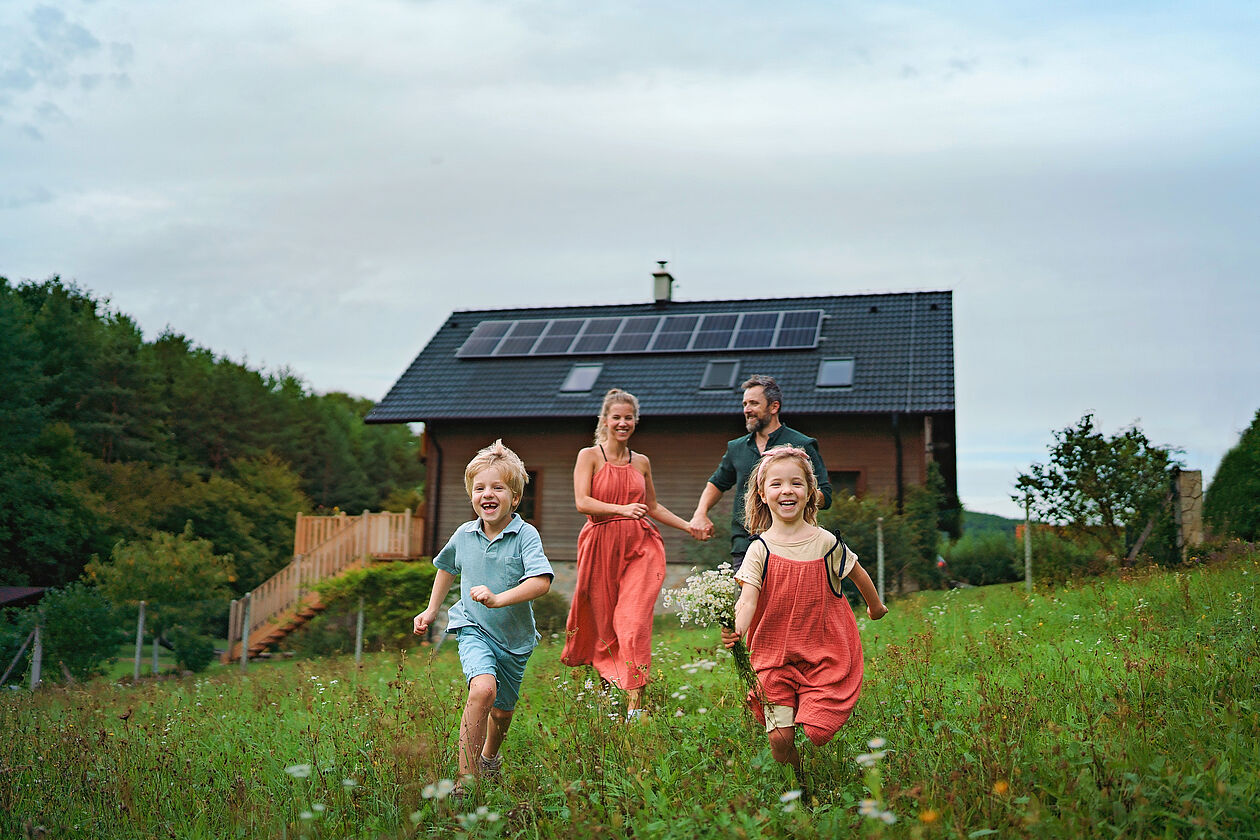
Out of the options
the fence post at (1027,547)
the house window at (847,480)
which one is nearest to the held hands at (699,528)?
the fence post at (1027,547)

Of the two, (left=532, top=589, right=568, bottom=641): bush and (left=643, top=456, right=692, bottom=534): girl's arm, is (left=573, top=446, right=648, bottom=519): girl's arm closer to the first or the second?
(left=643, top=456, right=692, bottom=534): girl's arm

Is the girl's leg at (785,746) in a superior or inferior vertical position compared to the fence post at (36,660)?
superior

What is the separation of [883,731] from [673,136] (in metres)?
8.53

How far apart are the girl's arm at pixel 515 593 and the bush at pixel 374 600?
1202cm

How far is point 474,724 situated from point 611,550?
7.80 feet

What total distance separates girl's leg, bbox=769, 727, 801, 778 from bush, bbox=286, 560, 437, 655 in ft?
41.3

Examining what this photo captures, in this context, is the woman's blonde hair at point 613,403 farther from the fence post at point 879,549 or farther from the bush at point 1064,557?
the fence post at point 879,549

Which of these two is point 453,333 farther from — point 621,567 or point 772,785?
point 772,785

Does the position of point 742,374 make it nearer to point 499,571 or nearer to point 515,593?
point 499,571

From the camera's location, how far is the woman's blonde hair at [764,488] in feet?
13.3

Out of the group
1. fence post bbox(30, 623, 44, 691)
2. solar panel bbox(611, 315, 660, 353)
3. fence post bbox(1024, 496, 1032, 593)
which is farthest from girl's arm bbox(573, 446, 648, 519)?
solar panel bbox(611, 315, 660, 353)

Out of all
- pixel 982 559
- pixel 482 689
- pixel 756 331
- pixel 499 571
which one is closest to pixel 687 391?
pixel 756 331

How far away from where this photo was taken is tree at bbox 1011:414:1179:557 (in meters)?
12.7

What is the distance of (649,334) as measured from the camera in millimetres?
20359
